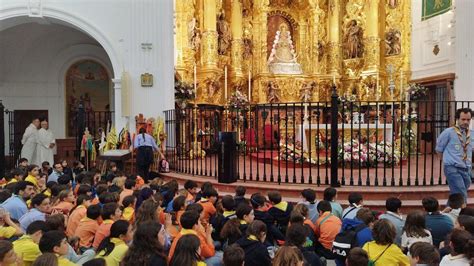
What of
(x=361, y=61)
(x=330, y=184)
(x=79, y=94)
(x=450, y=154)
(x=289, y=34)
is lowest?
(x=330, y=184)

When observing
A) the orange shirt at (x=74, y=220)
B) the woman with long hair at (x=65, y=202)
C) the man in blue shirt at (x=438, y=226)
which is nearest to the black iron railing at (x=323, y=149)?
the man in blue shirt at (x=438, y=226)

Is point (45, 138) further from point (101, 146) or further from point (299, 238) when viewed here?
point (299, 238)

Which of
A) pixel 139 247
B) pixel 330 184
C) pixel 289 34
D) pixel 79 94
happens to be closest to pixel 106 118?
pixel 79 94

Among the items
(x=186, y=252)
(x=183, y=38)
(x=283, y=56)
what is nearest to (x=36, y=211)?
(x=186, y=252)

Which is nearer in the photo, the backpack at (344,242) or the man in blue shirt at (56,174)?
the backpack at (344,242)

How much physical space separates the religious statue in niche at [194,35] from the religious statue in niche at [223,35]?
3.25 feet

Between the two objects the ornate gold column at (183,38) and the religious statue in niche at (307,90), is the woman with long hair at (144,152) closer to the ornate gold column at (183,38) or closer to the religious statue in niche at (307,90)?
the ornate gold column at (183,38)

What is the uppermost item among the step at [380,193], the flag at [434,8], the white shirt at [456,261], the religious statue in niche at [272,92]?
the flag at [434,8]

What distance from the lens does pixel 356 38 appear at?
16.8m

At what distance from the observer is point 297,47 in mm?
17141

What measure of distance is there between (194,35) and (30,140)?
20.9 feet

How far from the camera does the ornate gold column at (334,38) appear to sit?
55.2 feet

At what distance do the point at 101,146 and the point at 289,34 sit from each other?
9.28m

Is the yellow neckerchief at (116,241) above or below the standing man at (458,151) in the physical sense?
below
